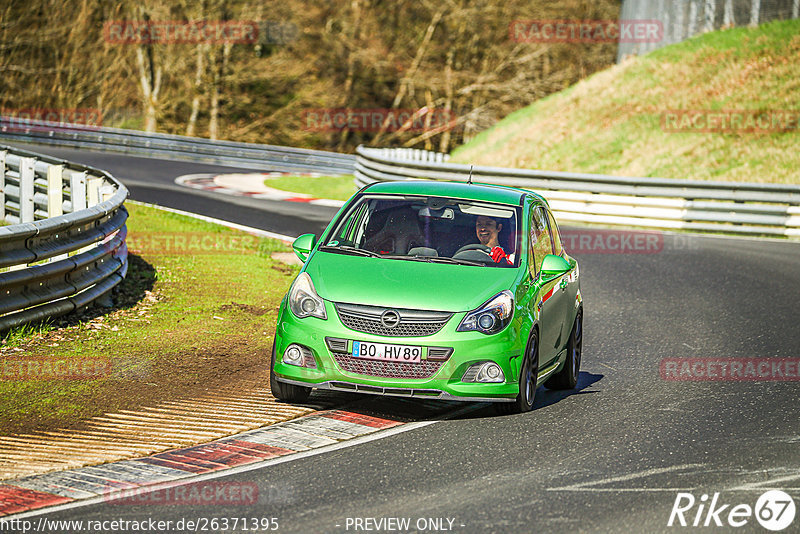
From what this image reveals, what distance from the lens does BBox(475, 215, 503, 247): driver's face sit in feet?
27.3

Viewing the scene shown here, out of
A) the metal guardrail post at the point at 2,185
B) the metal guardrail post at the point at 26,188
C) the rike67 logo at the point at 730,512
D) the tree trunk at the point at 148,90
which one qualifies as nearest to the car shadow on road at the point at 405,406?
the rike67 logo at the point at 730,512

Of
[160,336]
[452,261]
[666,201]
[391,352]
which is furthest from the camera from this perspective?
[666,201]

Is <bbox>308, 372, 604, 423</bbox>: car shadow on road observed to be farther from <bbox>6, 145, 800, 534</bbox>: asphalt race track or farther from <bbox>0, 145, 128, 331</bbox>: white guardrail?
<bbox>0, 145, 128, 331</bbox>: white guardrail

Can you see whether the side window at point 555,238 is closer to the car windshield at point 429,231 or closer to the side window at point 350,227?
the car windshield at point 429,231

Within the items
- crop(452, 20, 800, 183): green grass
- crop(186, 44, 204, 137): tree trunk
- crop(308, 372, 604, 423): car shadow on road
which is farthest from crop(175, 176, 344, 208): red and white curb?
crop(186, 44, 204, 137): tree trunk

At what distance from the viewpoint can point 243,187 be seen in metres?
28.2

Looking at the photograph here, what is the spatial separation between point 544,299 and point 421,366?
1.38 meters

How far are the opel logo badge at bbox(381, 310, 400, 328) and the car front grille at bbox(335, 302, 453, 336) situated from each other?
0.01m

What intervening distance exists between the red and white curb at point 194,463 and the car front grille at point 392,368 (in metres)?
0.38

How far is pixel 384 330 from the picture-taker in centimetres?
728

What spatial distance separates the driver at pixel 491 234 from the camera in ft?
26.9

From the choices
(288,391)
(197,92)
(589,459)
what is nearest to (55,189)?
(288,391)

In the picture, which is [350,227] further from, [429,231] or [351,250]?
[429,231]

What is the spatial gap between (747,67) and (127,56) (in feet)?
102
